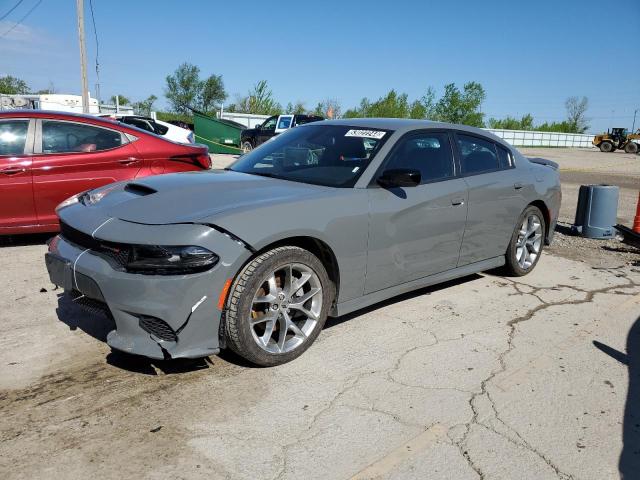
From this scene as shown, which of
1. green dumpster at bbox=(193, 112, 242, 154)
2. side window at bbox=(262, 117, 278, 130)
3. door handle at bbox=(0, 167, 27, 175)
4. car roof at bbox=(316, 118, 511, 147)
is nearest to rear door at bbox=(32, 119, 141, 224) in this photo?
door handle at bbox=(0, 167, 27, 175)

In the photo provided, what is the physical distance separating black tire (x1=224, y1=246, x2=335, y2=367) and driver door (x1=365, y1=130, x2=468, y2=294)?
25.8 inches

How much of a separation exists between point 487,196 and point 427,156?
0.76 m

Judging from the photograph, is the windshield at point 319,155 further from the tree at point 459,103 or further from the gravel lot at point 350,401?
the tree at point 459,103

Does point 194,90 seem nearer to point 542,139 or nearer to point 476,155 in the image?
point 542,139

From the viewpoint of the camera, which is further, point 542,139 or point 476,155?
point 542,139

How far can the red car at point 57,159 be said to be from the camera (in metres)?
5.46

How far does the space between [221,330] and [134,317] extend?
0.48m

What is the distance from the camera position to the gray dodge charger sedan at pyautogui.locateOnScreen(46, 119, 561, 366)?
114 inches

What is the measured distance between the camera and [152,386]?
119 inches

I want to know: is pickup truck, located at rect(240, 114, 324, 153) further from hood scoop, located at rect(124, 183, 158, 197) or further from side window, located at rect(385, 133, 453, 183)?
hood scoop, located at rect(124, 183, 158, 197)

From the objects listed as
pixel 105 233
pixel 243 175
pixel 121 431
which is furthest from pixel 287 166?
pixel 121 431

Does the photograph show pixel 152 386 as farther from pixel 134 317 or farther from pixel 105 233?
pixel 105 233

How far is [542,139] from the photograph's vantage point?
60.2m

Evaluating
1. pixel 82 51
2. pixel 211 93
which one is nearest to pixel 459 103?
pixel 211 93
